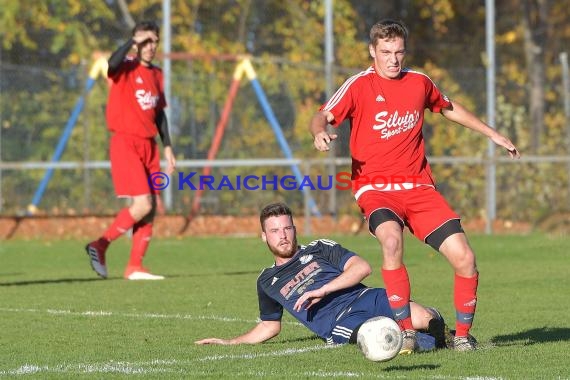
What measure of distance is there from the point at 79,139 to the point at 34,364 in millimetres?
14385

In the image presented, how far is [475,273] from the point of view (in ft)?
25.7

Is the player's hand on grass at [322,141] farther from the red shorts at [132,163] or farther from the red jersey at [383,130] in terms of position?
the red shorts at [132,163]

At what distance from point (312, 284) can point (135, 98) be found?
6115mm

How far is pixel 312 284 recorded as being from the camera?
786 centimetres

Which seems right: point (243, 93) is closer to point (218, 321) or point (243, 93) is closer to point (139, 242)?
point (139, 242)

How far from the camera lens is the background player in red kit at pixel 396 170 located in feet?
25.3

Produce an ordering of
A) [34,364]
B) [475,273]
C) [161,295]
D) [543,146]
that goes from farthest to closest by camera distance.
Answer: [543,146]
[161,295]
[475,273]
[34,364]

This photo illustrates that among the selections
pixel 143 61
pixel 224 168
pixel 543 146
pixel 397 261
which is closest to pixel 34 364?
pixel 397 261

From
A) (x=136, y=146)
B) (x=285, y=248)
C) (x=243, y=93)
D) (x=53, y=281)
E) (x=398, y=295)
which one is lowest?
(x=53, y=281)

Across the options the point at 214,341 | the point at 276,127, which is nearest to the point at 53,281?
the point at 214,341

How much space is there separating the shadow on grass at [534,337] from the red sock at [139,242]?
212 inches

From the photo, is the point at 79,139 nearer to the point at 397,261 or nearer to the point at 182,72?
the point at 182,72

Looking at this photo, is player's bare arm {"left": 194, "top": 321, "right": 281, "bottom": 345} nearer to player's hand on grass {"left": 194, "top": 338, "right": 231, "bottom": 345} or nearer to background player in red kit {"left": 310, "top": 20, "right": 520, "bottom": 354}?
player's hand on grass {"left": 194, "top": 338, "right": 231, "bottom": 345}

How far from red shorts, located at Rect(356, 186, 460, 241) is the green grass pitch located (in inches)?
29.1
